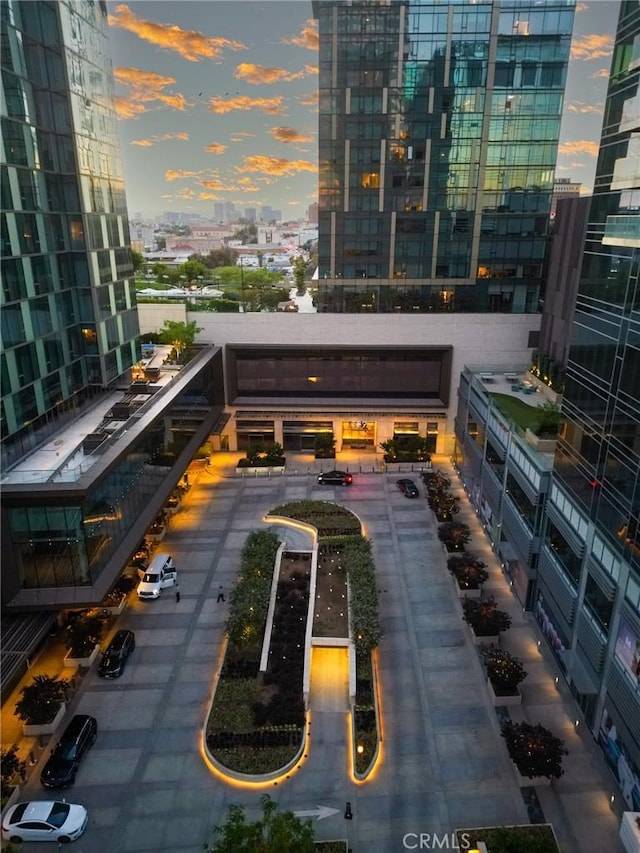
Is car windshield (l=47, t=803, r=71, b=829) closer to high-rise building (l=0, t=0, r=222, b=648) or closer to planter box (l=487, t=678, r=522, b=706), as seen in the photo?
high-rise building (l=0, t=0, r=222, b=648)

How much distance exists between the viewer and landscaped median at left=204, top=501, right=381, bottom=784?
23.8 metres

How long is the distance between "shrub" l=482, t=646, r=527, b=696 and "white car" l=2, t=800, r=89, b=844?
60.2 feet

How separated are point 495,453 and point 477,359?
17502 mm

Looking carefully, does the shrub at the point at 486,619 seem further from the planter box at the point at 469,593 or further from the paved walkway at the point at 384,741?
the planter box at the point at 469,593

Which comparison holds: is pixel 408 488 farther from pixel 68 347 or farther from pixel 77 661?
pixel 68 347

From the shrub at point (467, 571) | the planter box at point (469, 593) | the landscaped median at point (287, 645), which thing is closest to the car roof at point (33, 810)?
the landscaped median at point (287, 645)

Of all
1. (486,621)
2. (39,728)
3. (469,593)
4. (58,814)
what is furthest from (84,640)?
(469,593)

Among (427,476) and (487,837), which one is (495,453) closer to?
(427,476)

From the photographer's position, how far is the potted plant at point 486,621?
29.4 m

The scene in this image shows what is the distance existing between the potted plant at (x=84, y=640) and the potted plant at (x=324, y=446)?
1126 inches

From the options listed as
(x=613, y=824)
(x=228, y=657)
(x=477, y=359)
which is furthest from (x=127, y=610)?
(x=477, y=359)

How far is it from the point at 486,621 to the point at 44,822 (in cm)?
2164

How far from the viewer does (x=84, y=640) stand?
29219 mm

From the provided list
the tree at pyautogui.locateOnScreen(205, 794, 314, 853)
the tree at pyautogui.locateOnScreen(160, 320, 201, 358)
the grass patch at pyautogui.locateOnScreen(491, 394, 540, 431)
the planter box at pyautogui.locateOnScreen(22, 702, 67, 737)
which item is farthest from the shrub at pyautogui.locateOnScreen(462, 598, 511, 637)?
the tree at pyautogui.locateOnScreen(160, 320, 201, 358)
